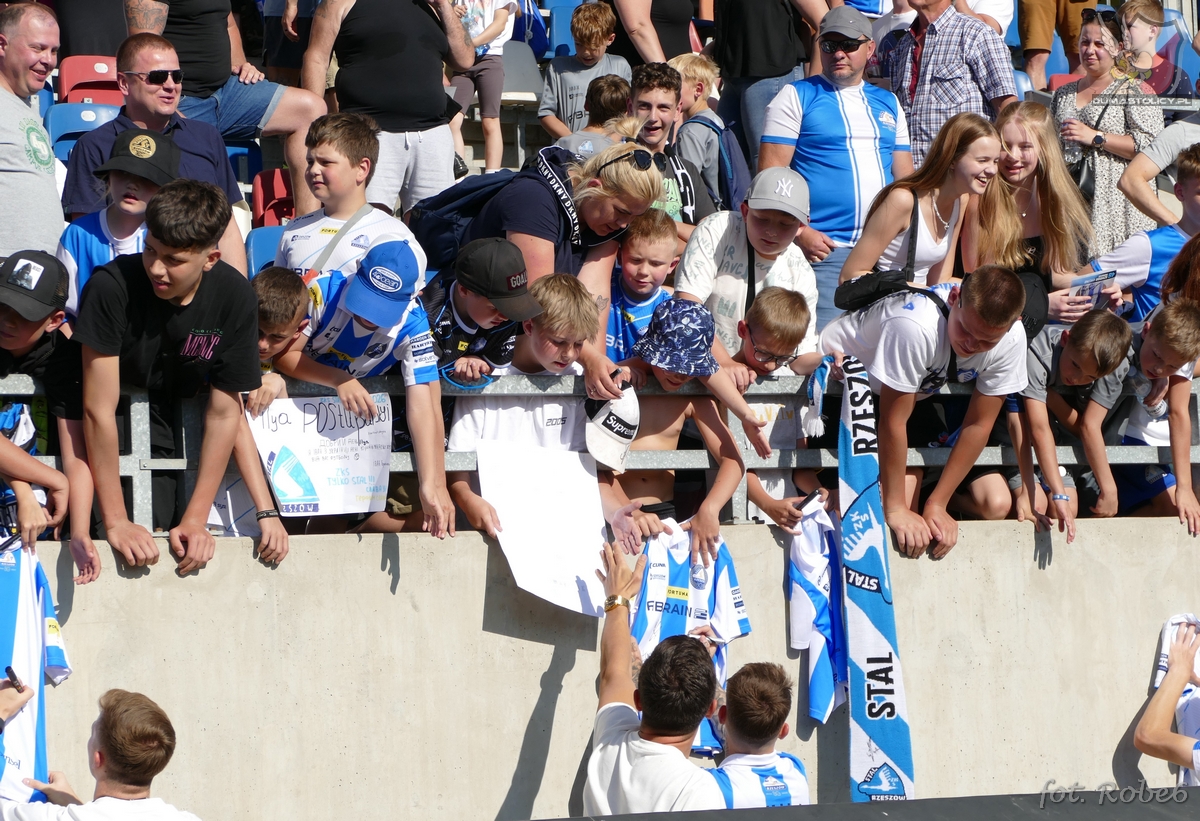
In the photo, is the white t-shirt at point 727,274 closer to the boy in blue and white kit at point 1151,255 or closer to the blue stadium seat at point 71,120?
the boy in blue and white kit at point 1151,255

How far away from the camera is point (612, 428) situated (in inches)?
196

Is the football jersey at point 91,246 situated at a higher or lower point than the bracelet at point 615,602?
higher

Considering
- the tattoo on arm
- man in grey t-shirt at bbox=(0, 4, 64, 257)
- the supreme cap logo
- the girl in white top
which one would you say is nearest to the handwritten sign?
the supreme cap logo

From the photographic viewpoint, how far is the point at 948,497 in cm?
550

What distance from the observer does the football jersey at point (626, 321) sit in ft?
18.1

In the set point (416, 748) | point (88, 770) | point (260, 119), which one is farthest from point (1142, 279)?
point (88, 770)

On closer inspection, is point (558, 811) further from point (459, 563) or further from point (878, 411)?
point (878, 411)

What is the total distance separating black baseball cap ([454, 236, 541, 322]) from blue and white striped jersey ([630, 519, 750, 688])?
3.48ft

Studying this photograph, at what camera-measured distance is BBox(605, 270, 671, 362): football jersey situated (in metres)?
5.51

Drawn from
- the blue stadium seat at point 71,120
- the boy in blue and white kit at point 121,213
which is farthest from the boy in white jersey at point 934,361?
the blue stadium seat at point 71,120

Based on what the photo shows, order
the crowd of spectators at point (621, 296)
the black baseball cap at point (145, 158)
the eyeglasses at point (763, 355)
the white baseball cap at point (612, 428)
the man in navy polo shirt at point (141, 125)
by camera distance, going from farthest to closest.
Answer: the man in navy polo shirt at point (141, 125) < the eyeglasses at point (763, 355) < the white baseball cap at point (612, 428) < the black baseball cap at point (145, 158) < the crowd of spectators at point (621, 296)

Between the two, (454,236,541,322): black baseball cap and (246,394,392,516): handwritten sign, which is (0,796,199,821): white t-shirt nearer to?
(246,394,392,516): handwritten sign

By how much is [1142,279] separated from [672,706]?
12.1 ft

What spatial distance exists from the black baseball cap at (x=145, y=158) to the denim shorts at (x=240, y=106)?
7.62 feet
